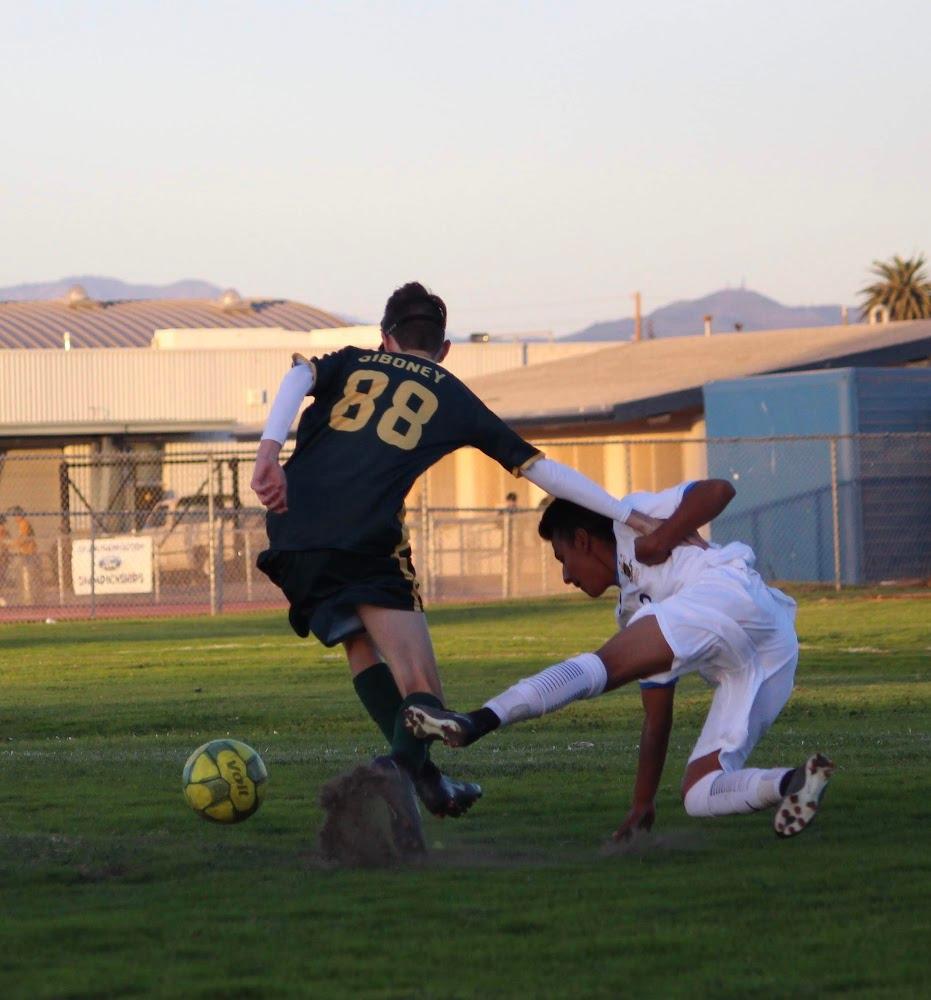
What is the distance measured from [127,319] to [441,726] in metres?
59.1

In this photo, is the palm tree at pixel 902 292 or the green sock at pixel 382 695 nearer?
the green sock at pixel 382 695

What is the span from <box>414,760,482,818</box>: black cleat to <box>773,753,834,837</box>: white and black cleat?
1181mm

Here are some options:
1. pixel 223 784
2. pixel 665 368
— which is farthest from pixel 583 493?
pixel 665 368

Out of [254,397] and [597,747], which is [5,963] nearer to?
[597,747]

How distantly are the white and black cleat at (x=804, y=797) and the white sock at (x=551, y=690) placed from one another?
675 mm

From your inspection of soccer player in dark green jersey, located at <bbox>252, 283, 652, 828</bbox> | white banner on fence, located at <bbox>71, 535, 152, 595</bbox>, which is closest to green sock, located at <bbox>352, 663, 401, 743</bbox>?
soccer player in dark green jersey, located at <bbox>252, 283, 652, 828</bbox>

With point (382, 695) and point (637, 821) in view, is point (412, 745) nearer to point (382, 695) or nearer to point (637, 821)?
point (382, 695)

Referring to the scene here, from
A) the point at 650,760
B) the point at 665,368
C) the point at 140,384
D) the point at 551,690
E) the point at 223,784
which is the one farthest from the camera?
the point at 140,384

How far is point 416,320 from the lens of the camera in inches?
266

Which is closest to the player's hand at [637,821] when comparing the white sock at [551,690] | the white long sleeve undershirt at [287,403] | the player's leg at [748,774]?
the player's leg at [748,774]

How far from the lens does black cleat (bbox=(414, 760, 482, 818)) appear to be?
6.33 m

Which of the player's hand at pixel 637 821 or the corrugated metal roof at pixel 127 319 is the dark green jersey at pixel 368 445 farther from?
the corrugated metal roof at pixel 127 319

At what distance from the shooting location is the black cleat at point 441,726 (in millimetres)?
5543

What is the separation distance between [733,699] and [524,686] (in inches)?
38.2
